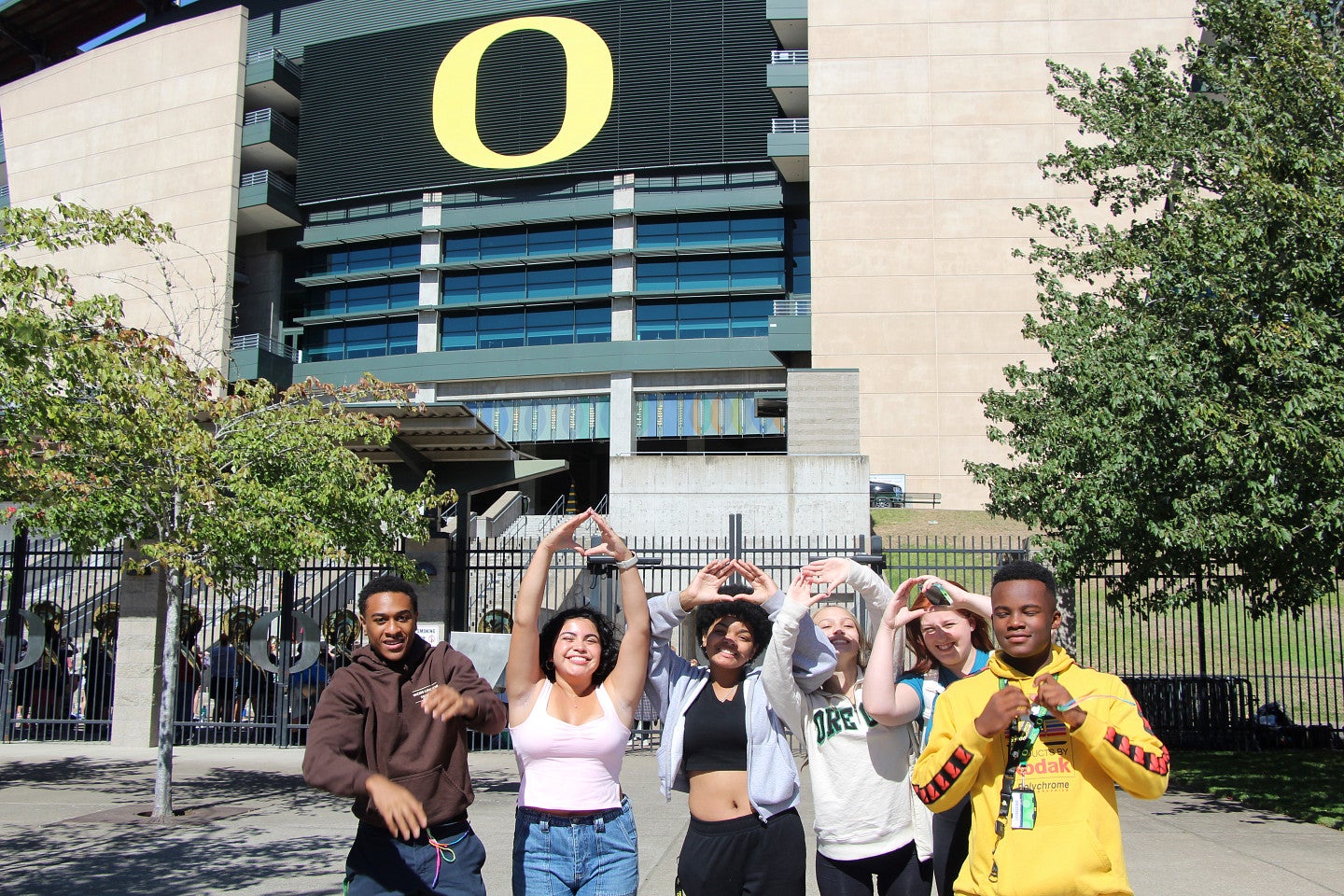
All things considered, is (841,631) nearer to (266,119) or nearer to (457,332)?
(457,332)

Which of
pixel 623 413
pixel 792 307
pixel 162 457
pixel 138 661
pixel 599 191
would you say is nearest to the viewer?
pixel 162 457

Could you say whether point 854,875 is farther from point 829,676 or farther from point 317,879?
point 317,879

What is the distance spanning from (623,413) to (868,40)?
1688 cm

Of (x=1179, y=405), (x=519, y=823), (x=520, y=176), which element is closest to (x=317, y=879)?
(x=519, y=823)

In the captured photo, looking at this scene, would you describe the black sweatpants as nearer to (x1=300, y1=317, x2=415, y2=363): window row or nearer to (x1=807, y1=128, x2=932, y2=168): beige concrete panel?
(x1=807, y1=128, x2=932, y2=168): beige concrete panel

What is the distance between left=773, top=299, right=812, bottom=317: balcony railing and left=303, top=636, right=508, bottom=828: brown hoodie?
125 feet

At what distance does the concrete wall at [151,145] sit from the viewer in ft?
149

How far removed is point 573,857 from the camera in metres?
3.99

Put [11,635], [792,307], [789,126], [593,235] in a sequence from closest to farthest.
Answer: [11,635], [792,307], [789,126], [593,235]

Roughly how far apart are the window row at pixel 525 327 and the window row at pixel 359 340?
1851mm

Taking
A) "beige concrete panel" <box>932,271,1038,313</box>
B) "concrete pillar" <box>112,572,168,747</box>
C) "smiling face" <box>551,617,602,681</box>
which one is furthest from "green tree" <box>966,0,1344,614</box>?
"beige concrete panel" <box>932,271,1038,313</box>

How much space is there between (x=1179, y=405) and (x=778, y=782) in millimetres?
7810

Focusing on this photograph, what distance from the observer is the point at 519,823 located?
4137 millimetres

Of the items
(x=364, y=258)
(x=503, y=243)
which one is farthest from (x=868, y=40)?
(x=364, y=258)
